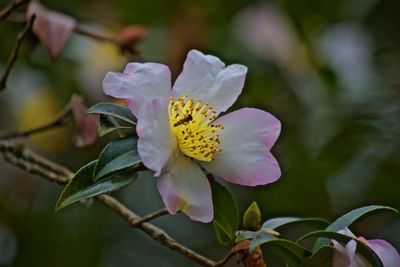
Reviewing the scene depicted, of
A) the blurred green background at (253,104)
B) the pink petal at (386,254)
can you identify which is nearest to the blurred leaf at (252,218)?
the pink petal at (386,254)

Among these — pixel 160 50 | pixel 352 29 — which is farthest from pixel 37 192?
pixel 352 29

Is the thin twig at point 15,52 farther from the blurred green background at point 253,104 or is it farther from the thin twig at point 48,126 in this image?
the blurred green background at point 253,104

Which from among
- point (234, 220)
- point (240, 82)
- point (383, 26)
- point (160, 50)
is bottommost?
point (160, 50)

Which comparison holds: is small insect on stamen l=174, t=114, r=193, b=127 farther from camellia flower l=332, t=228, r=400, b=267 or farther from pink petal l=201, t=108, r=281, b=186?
camellia flower l=332, t=228, r=400, b=267

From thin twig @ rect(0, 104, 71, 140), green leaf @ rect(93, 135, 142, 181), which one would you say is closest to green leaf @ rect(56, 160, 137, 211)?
green leaf @ rect(93, 135, 142, 181)

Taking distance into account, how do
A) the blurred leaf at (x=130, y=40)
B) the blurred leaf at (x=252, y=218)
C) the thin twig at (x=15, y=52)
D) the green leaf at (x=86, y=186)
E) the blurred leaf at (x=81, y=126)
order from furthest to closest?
the blurred leaf at (x=130, y=40), the blurred leaf at (x=81, y=126), the thin twig at (x=15, y=52), the blurred leaf at (x=252, y=218), the green leaf at (x=86, y=186)

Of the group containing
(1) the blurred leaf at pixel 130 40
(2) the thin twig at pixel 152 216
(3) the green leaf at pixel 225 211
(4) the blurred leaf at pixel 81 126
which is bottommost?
(4) the blurred leaf at pixel 81 126

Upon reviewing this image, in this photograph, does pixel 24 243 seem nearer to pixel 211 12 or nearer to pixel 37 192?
pixel 37 192
